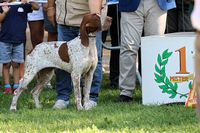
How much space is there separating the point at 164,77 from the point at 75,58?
1.11 metres

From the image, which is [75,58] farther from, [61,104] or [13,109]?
[13,109]

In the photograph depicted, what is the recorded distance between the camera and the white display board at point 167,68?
6703 millimetres

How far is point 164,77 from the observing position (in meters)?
6.81

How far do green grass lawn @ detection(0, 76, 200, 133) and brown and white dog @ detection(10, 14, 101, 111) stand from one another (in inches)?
11.8

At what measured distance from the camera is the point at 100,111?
6.23m

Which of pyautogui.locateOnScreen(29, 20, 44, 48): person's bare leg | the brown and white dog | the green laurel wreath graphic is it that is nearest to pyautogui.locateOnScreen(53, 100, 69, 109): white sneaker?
the brown and white dog

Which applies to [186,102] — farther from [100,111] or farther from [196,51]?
[196,51]

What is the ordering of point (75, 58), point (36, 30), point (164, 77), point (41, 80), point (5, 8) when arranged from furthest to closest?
point (36, 30) → point (5, 8) → point (41, 80) → point (164, 77) → point (75, 58)

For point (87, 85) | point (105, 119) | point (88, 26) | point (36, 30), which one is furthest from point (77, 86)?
point (36, 30)

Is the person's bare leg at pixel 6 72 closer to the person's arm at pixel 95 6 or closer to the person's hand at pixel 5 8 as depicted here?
the person's hand at pixel 5 8

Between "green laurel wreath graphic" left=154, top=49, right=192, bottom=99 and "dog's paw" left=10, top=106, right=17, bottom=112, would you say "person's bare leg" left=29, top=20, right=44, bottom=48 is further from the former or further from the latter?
"green laurel wreath graphic" left=154, top=49, right=192, bottom=99

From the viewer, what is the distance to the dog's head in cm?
627

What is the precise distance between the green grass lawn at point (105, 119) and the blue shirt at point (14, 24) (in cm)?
173

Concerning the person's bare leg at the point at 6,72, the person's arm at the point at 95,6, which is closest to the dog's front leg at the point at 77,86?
the person's arm at the point at 95,6
